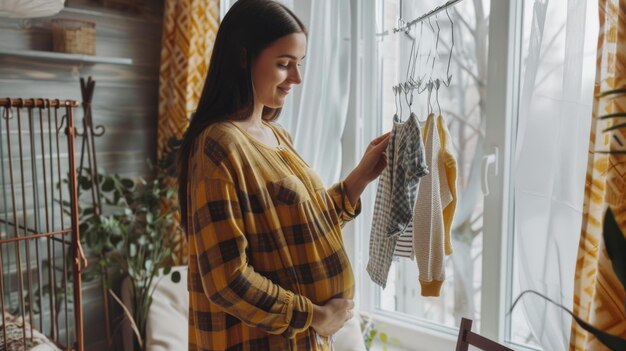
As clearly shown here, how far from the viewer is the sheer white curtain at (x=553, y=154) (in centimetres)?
128

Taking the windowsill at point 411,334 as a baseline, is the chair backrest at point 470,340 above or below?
above

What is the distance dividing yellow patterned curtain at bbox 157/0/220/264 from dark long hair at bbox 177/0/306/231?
104cm

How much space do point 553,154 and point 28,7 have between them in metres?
1.51

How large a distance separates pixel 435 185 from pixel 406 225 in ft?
0.39

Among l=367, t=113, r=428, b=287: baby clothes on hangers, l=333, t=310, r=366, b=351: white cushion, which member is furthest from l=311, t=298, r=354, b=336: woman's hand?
l=333, t=310, r=366, b=351: white cushion

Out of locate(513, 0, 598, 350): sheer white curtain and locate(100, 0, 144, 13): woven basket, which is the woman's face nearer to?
locate(513, 0, 598, 350): sheer white curtain

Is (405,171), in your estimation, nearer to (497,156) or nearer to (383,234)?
(383,234)

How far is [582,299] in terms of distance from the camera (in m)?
1.20

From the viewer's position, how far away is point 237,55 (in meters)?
1.10

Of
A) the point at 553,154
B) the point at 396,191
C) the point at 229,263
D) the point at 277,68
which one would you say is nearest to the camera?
the point at 229,263

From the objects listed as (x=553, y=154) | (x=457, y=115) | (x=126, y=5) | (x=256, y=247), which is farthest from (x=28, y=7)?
(x=553, y=154)

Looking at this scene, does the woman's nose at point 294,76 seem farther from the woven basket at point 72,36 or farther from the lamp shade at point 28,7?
the woven basket at point 72,36

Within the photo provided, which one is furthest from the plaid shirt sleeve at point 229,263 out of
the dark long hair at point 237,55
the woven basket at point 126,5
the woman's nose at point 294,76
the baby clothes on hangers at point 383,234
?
the woven basket at point 126,5

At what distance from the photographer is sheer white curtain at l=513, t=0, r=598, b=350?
1278 mm
